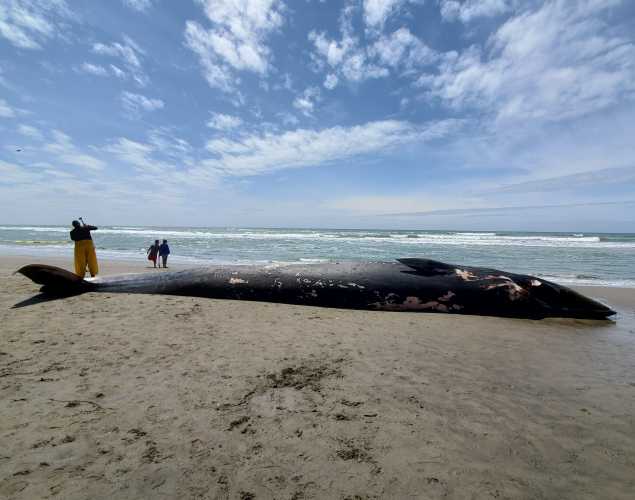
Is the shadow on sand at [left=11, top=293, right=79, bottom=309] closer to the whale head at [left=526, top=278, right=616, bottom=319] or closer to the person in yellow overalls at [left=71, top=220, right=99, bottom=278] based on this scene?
the person in yellow overalls at [left=71, top=220, right=99, bottom=278]

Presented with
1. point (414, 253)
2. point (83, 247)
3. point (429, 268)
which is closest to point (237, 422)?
point (429, 268)

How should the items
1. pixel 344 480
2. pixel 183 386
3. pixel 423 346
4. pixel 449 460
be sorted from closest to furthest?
pixel 344 480, pixel 449 460, pixel 183 386, pixel 423 346

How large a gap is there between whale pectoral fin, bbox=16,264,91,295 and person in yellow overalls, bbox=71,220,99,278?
250 cm

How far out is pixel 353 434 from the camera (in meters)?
2.41

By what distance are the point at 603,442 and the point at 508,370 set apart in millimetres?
1262

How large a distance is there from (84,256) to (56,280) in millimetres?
3065

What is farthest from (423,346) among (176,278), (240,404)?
(176,278)

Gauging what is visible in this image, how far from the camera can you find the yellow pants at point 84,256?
29.4 ft

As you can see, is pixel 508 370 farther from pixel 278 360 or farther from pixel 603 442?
pixel 278 360

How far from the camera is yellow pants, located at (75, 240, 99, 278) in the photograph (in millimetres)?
8969

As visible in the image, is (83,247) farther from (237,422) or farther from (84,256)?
(237,422)

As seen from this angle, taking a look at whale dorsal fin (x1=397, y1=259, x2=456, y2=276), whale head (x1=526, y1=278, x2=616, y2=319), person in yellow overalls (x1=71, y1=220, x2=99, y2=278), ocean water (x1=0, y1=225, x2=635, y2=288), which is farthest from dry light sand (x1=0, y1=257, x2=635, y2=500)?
ocean water (x1=0, y1=225, x2=635, y2=288)

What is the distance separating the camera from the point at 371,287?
21.6 feet

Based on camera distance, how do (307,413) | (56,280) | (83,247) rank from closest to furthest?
(307,413), (56,280), (83,247)
